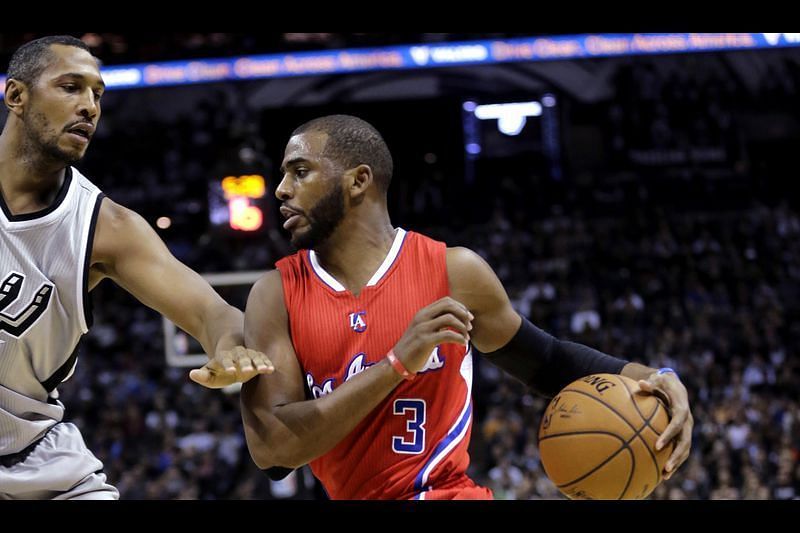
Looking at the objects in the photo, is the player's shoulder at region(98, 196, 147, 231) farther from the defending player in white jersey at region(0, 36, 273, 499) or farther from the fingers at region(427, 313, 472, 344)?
the fingers at region(427, 313, 472, 344)

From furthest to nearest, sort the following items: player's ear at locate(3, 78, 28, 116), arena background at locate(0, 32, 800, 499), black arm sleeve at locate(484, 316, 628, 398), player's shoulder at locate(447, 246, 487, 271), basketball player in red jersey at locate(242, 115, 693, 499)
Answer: arena background at locate(0, 32, 800, 499) < black arm sleeve at locate(484, 316, 628, 398) < player's shoulder at locate(447, 246, 487, 271) < player's ear at locate(3, 78, 28, 116) < basketball player in red jersey at locate(242, 115, 693, 499)

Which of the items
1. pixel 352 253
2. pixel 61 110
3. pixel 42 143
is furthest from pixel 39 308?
pixel 352 253

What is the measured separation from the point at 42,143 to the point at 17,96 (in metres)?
0.19

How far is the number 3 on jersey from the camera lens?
322cm

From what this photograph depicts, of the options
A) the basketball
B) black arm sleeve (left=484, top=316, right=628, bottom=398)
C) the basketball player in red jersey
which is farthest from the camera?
black arm sleeve (left=484, top=316, right=628, bottom=398)

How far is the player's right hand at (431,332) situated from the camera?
9.61 feet

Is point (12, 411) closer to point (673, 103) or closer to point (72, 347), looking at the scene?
point (72, 347)

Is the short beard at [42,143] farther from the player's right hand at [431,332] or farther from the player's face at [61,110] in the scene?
the player's right hand at [431,332]

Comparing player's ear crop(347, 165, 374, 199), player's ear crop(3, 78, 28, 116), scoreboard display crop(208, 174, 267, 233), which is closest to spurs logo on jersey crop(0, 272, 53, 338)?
player's ear crop(3, 78, 28, 116)

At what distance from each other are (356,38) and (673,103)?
18.6ft

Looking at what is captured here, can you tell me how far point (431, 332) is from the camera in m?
2.94

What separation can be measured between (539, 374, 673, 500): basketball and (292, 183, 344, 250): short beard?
3.20ft

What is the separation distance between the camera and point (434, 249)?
3.47 metres
